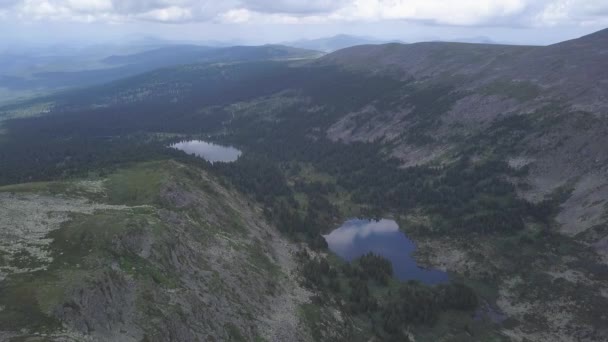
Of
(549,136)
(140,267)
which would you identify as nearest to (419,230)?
(549,136)

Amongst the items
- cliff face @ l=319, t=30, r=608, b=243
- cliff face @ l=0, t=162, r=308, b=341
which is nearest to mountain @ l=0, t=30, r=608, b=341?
cliff face @ l=0, t=162, r=308, b=341

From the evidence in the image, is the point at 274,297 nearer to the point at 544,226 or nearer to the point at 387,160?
the point at 544,226

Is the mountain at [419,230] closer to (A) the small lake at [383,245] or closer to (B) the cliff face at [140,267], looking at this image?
(B) the cliff face at [140,267]

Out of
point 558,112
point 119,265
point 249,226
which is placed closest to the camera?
point 119,265

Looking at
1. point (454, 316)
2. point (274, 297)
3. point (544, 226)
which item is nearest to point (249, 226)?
point (274, 297)

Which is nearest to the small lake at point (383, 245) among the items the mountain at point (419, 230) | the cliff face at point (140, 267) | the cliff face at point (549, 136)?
the mountain at point (419, 230)

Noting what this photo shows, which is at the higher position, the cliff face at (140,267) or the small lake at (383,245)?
the cliff face at (140,267)
